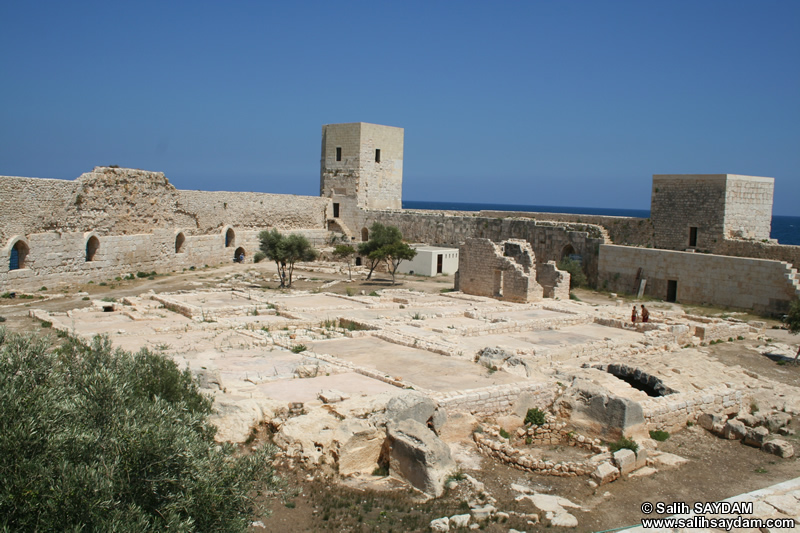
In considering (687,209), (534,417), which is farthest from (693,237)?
(534,417)

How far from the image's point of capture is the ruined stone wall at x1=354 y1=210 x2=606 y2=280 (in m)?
25.7

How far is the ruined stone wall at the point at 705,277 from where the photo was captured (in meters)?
19.4

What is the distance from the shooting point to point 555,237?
2705 cm

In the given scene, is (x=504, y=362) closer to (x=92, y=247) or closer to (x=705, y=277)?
(x=705, y=277)

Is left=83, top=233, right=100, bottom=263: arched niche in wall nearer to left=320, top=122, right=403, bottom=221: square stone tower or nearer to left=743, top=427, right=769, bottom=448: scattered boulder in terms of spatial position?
left=320, top=122, right=403, bottom=221: square stone tower

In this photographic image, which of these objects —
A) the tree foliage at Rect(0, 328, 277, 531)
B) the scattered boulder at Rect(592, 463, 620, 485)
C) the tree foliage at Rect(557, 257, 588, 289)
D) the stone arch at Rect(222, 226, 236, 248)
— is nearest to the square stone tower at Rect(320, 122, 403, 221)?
the stone arch at Rect(222, 226, 236, 248)

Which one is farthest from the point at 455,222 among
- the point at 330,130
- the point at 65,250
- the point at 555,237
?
the point at 65,250

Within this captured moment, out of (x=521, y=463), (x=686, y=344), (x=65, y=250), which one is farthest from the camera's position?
(x=65, y=250)

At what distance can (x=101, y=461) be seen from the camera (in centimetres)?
452

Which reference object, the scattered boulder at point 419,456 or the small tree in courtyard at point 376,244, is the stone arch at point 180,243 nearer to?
the small tree in courtyard at point 376,244

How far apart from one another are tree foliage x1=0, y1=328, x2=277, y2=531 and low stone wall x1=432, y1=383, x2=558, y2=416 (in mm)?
3778

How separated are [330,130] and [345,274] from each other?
12.2m

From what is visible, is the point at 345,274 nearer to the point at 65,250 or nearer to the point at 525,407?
the point at 65,250

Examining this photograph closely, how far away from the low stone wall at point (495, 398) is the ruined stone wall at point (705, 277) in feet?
41.8
